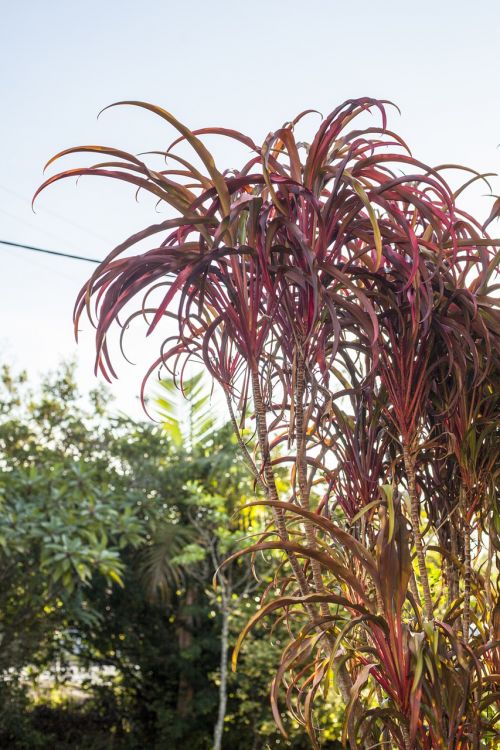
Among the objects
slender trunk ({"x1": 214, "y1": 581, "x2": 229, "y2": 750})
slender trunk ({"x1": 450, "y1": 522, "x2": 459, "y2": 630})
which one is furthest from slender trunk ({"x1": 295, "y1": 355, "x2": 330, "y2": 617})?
slender trunk ({"x1": 214, "y1": 581, "x2": 229, "y2": 750})

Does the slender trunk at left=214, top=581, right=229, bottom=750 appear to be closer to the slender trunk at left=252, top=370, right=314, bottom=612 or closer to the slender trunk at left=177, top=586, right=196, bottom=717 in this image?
the slender trunk at left=177, top=586, right=196, bottom=717

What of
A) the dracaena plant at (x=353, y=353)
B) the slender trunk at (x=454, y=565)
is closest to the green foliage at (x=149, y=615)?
the slender trunk at (x=454, y=565)

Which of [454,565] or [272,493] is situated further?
[454,565]

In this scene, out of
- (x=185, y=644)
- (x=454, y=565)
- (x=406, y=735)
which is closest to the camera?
(x=406, y=735)

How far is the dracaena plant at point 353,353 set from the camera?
100cm

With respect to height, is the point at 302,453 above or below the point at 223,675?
below

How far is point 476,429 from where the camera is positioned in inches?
49.5

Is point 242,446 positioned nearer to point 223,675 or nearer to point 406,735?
point 406,735

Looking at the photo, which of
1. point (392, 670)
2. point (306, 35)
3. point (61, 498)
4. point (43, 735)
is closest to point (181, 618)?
point (43, 735)

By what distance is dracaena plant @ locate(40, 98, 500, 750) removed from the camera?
1.00 metres

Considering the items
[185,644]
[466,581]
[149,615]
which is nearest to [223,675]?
[185,644]

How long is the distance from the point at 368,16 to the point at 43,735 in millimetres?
5568

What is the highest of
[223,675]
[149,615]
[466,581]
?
[149,615]

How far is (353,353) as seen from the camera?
53.2 inches
